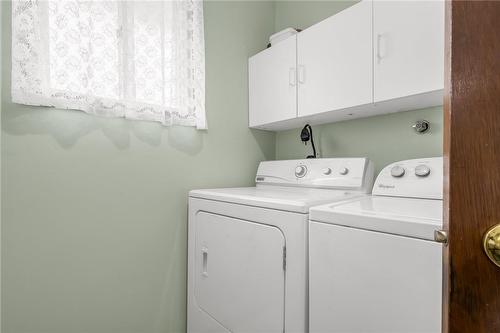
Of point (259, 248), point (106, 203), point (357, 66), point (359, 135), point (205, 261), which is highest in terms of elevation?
point (357, 66)

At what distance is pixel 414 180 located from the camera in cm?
125

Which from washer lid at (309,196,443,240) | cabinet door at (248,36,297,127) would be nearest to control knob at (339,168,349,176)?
cabinet door at (248,36,297,127)

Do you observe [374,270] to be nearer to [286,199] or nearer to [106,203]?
[286,199]

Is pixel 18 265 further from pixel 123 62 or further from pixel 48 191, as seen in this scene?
pixel 123 62

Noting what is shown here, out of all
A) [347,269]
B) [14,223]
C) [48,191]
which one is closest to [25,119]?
[48,191]

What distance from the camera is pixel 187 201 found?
1.68 m

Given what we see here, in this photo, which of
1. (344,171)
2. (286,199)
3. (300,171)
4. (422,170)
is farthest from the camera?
(300,171)

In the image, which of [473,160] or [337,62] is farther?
[337,62]

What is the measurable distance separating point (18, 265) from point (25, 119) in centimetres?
63

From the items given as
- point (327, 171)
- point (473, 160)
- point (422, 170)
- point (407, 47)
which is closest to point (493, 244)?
point (473, 160)

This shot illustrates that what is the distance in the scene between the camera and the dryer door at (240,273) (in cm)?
108

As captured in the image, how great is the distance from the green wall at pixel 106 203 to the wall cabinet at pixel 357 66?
36 centimetres

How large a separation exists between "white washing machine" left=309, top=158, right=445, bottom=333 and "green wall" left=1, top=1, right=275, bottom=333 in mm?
972

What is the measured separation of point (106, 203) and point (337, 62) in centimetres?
142
